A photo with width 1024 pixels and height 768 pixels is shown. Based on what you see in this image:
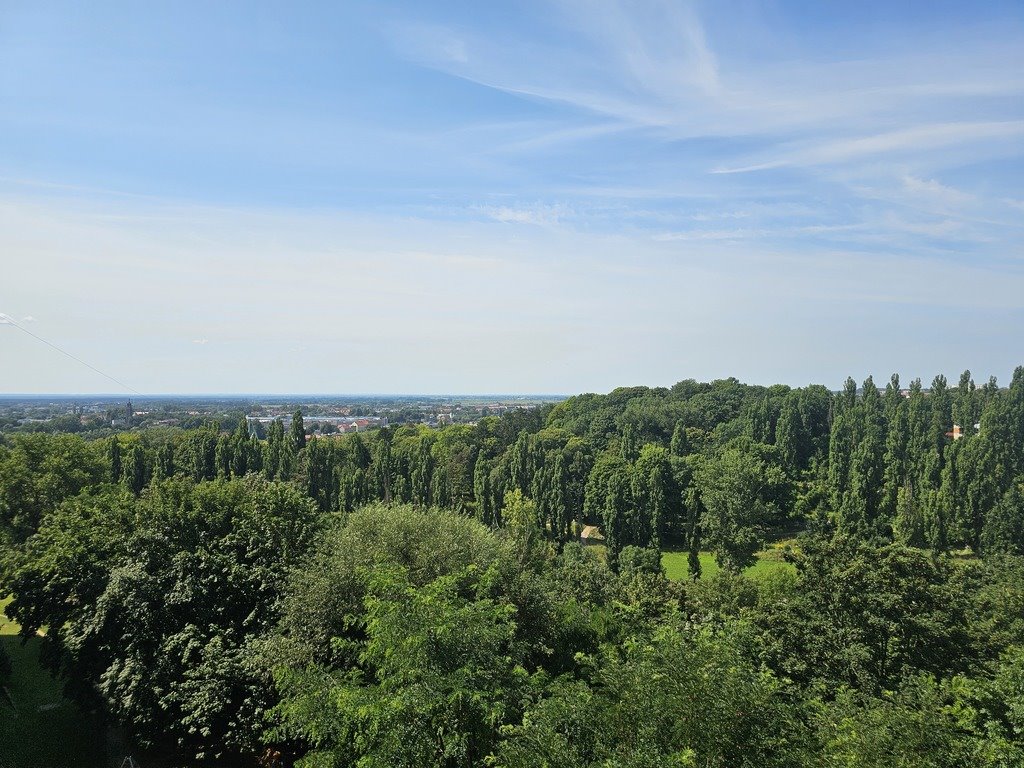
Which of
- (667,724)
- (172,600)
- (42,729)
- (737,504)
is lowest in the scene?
(42,729)

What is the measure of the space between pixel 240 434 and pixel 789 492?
2152 inches

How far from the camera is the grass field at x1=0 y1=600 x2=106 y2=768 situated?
16219 mm

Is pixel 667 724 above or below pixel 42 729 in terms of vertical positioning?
above

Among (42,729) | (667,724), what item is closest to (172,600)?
(42,729)

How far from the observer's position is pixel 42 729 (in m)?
17.6

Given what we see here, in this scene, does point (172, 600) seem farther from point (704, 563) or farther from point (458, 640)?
point (704, 563)

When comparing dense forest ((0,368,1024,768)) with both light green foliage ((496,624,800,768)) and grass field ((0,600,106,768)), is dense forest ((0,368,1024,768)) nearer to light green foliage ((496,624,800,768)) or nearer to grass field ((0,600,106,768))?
light green foliage ((496,624,800,768))

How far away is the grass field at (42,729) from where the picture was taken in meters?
16.2

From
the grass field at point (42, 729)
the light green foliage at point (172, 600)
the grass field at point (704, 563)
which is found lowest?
the grass field at point (704, 563)

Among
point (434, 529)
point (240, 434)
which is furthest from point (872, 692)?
point (240, 434)

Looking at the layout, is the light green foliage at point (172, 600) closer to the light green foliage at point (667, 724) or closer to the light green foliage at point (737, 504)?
the light green foliage at point (667, 724)

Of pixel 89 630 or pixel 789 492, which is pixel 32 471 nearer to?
pixel 89 630

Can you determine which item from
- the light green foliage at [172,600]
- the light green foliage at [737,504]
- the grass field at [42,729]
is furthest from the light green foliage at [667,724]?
the light green foliage at [737,504]

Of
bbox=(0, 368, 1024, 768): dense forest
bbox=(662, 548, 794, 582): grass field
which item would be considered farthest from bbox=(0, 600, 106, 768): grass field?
bbox=(662, 548, 794, 582): grass field
